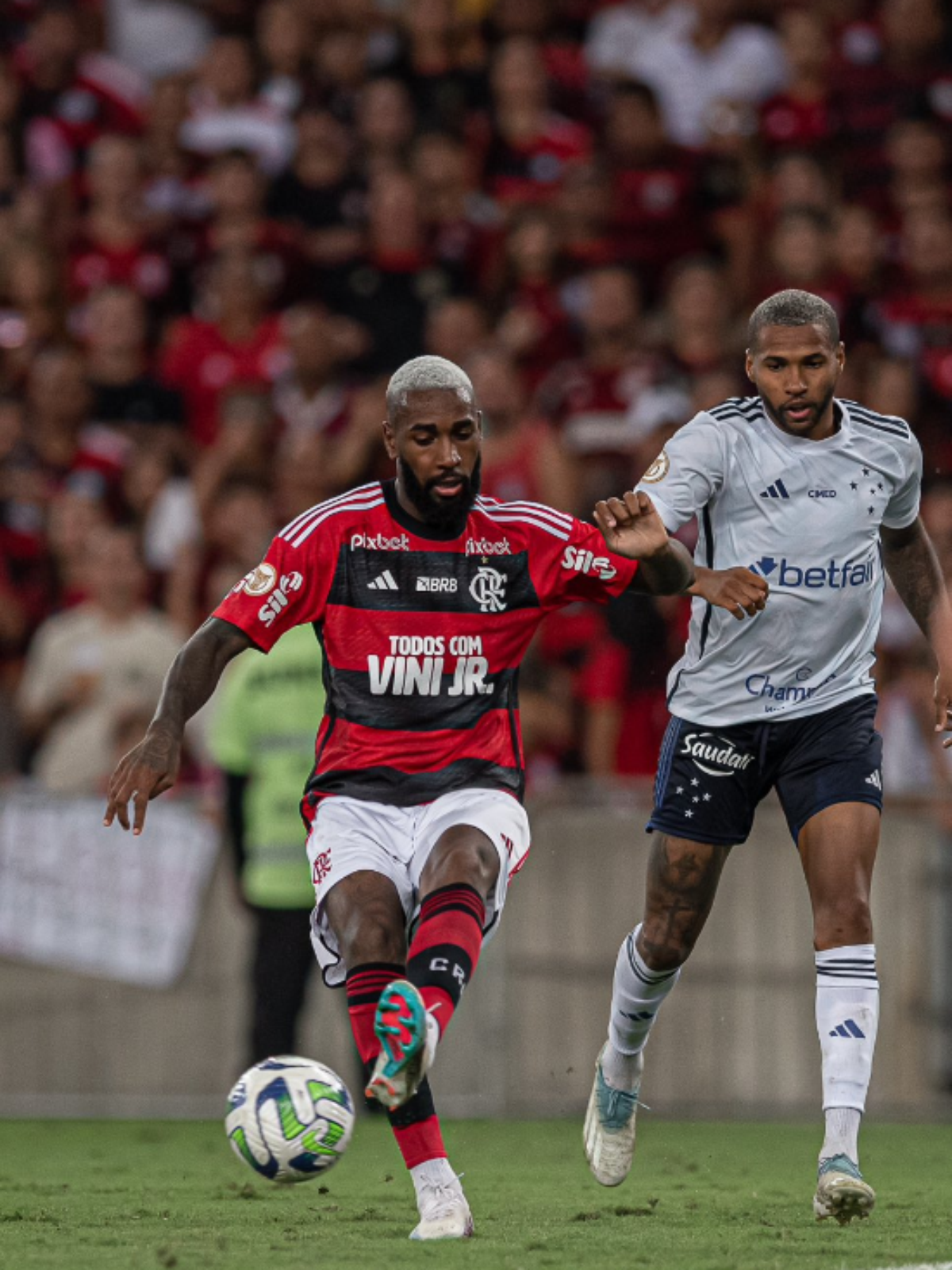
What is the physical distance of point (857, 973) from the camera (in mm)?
6848

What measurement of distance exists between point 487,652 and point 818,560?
1129mm

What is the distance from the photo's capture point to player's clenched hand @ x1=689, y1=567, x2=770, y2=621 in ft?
22.0

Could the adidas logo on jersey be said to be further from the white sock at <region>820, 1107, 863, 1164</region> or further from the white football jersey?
the white football jersey

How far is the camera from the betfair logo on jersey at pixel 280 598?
668cm

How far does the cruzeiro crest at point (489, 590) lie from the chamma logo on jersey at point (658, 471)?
54cm

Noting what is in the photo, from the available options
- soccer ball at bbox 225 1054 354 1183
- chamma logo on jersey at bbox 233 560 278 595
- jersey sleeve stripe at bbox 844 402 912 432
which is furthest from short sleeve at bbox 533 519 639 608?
soccer ball at bbox 225 1054 354 1183

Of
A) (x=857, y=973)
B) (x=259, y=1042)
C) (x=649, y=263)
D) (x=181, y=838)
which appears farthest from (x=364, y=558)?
(x=649, y=263)

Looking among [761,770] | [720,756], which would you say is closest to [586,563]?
[720,756]

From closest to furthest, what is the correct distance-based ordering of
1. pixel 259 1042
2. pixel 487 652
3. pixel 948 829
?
pixel 487 652
pixel 259 1042
pixel 948 829

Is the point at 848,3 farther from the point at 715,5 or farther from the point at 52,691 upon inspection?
the point at 52,691

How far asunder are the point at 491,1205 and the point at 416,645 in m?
1.90

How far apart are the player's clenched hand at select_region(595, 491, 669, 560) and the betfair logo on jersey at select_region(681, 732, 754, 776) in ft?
3.03

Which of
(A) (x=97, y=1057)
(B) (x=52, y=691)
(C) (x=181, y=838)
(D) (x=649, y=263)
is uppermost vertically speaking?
(D) (x=649, y=263)

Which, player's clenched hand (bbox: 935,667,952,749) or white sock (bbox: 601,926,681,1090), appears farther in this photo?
white sock (bbox: 601,926,681,1090)
